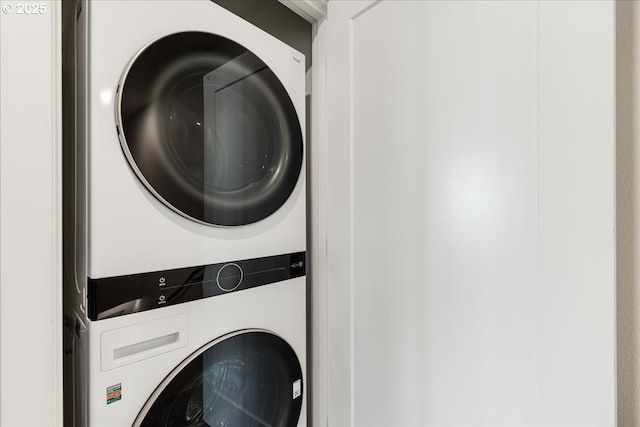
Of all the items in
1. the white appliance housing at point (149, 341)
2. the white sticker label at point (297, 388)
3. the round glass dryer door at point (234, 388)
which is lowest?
the white sticker label at point (297, 388)

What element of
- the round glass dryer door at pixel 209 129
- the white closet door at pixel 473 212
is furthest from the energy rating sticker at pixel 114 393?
the white closet door at pixel 473 212

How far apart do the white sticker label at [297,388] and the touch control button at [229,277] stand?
442 mm

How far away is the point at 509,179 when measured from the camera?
72cm

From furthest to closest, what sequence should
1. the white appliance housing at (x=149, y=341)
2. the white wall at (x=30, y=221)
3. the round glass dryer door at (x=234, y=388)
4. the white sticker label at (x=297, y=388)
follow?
the white sticker label at (x=297, y=388) < the round glass dryer door at (x=234, y=388) < the white appliance housing at (x=149, y=341) < the white wall at (x=30, y=221)

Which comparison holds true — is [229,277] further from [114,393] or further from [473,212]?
[473,212]

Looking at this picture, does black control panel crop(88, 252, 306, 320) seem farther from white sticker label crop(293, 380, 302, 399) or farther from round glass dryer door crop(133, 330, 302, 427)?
white sticker label crop(293, 380, 302, 399)

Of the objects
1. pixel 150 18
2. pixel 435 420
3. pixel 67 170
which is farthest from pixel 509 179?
pixel 67 170

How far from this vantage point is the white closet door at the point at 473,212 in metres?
0.61

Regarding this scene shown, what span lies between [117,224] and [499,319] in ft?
3.02

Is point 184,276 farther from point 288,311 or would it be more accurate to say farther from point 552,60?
point 552,60

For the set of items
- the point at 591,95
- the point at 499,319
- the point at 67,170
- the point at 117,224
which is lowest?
the point at 499,319
